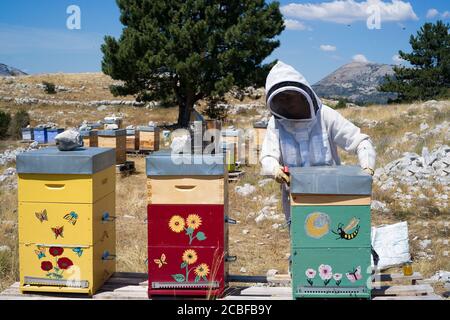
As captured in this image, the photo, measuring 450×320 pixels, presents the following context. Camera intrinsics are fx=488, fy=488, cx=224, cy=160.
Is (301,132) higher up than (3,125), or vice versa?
(3,125)

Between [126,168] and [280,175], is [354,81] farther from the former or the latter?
[280,175]

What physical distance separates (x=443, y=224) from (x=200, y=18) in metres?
15.3

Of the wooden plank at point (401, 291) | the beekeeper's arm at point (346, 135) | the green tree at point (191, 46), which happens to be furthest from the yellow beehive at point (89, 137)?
the wooden plank at point (401, 291)

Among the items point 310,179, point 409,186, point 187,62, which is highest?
point 187,62

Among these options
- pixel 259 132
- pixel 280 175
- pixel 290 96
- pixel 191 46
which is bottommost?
pixel 280 175

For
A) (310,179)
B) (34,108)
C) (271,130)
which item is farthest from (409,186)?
(34,108)

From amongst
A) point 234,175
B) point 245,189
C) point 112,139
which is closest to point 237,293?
point 245,189

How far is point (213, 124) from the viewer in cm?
1233

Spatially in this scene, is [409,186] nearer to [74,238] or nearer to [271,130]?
[271,130]

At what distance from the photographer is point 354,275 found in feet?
9.26

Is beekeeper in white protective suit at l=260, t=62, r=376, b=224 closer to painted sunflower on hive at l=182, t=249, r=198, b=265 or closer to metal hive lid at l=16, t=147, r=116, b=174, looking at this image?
painted sunflower on hive at l=182, t=249, r=198, b=265

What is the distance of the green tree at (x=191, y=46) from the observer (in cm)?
1844

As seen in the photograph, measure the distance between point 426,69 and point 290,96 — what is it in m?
26.6
